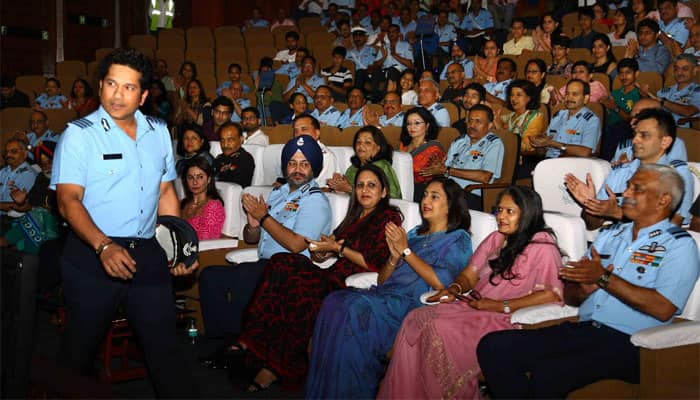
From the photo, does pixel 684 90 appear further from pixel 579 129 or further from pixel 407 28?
pixel 407 28

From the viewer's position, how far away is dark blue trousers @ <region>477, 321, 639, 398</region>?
114 inches

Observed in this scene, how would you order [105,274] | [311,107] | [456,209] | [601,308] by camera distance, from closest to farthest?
[105,274]
[601,308]
[456,209]
[311,107]

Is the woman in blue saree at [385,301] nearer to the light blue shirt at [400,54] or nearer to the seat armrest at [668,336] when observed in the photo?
the seat armrest at [668,336]

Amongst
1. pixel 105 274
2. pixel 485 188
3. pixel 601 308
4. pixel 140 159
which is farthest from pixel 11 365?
pixel 485 188

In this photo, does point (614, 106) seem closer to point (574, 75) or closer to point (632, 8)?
point (574, 75)

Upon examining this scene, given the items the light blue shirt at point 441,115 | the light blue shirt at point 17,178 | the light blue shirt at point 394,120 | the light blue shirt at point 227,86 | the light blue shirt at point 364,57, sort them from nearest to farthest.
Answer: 1. the light blue shirt at point 17,178
2. the light blue shirt at point 441,115
3. the light blue shirt at point 394,120
4. the light blue shirt at point 227,86
5. the light blue shirt at point 364,57

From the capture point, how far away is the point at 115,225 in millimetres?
2555

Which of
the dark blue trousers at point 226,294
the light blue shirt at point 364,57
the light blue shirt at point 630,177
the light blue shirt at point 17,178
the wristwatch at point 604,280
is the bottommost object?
the dark blue trousers at point 226,294

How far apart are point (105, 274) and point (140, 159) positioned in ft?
1.23

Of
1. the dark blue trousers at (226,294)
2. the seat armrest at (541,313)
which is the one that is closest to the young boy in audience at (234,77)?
Result: the dark blue trousers at (226,294)

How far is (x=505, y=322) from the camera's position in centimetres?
332

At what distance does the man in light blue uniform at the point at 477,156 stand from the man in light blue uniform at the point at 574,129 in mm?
433

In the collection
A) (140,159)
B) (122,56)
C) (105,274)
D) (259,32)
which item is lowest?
(105,274)

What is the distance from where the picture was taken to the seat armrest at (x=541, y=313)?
315cm
